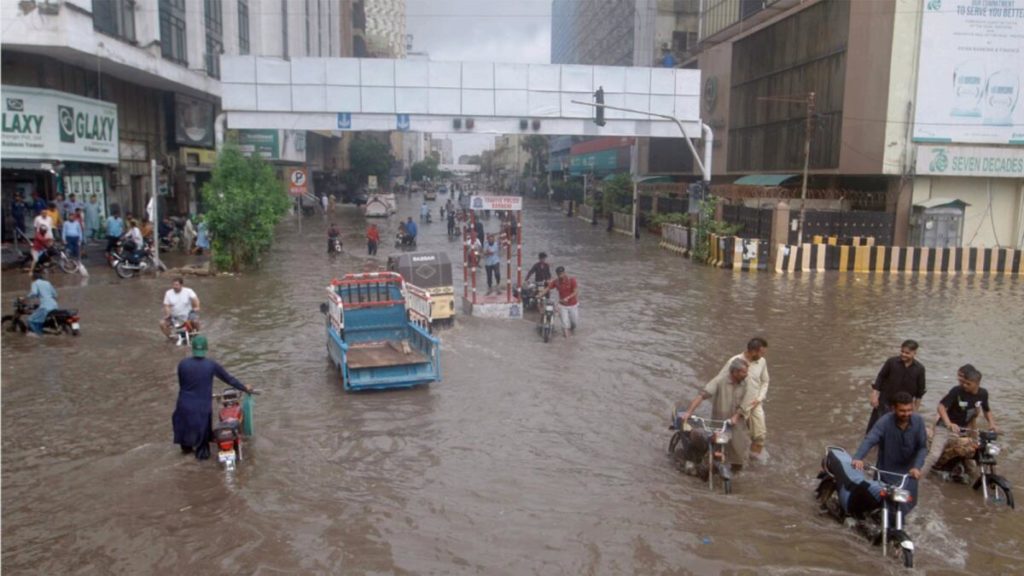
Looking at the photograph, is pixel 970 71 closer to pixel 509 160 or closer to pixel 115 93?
pixel 115 93

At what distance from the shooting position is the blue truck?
1152cm

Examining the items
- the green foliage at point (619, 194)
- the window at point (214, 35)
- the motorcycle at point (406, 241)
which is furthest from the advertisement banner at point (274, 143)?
the green foliage at point (619, 194)

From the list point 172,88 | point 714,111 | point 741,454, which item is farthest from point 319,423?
point 714,111

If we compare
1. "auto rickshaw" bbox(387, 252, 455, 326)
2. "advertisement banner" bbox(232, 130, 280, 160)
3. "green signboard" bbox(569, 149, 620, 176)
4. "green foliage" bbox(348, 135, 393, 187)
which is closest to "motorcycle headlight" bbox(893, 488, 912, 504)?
"auto rickshaw" bbox(387, 252, 455, 326)

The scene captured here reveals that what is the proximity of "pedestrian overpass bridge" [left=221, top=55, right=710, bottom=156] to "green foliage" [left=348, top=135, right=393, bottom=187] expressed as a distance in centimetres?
5082

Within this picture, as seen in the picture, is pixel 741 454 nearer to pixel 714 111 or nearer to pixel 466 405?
pixel 466 405

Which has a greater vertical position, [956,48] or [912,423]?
[956,48]

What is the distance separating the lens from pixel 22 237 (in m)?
24.5

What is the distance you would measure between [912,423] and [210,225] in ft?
66.1

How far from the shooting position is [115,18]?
2830 centimetres

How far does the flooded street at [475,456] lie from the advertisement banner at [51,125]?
8752 millimetres

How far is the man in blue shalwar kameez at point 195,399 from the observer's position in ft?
27.4

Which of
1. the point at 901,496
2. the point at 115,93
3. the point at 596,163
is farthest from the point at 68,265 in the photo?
the point at 596,163

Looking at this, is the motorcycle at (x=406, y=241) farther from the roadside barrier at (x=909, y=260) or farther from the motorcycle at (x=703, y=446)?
the motorcycle at (x=703, y=446)
